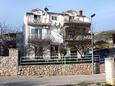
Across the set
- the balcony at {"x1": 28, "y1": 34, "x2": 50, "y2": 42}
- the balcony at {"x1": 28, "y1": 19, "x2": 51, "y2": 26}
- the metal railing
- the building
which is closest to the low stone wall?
the metal railing

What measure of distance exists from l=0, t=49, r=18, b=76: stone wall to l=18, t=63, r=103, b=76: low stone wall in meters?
0.93

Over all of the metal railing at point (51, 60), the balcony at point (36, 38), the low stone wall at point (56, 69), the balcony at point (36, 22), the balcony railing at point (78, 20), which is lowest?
the low stone wall at point (56, 69)

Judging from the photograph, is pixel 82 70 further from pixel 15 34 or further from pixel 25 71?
pixel 15 34

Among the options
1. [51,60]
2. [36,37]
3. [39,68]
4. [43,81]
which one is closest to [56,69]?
[51,60]

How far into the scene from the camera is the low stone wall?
3458 centimetres

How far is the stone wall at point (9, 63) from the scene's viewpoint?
33.4 metres

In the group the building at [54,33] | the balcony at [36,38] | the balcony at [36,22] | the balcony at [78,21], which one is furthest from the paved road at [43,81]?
the balcony at [78,21]

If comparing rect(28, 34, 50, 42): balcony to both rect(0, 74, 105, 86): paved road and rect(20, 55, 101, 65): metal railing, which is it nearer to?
rect(20, 55, 101, 65): metal railing

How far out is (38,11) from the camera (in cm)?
5528

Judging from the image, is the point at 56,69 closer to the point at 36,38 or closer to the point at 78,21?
the point at 36,38

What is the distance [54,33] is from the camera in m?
56.8

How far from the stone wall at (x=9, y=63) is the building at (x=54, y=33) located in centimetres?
1854

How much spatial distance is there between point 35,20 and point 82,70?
2027cm

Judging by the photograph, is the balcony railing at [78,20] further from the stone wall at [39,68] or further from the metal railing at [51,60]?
the stone wall at [39,68]
